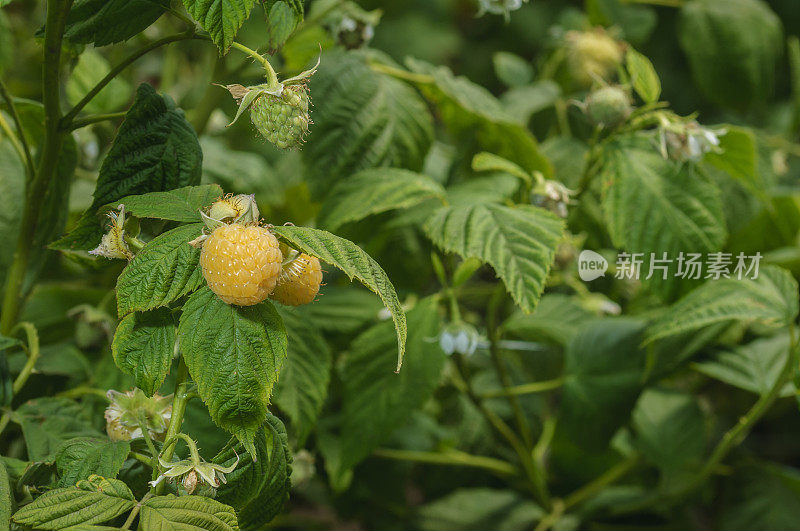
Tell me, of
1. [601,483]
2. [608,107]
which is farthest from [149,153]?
[601,483]

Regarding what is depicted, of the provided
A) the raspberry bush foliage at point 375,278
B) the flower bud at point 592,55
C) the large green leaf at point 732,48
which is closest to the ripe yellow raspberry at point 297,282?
the raspberry bush foliage at point 375,278

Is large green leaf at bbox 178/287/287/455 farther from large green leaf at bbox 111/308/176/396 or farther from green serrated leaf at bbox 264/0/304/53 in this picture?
green serrated leaf at bbox 264/0/304/53

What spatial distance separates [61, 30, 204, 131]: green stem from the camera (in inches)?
14.2

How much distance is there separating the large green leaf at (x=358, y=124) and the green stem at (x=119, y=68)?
218 millimetres

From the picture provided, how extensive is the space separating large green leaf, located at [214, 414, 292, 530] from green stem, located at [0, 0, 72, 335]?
0.19 metres

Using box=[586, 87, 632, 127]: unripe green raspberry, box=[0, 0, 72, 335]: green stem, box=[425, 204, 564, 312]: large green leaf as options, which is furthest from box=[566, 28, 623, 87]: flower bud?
box=[0, 0, 72, 335]: green stem

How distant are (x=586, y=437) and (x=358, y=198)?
307 millimetres

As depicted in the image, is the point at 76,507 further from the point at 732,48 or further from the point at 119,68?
the point at 732,48

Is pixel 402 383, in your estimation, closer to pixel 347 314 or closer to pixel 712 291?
pixel 347 314

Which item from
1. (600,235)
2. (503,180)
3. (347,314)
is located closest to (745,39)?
(600,235)

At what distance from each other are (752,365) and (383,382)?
0.32m

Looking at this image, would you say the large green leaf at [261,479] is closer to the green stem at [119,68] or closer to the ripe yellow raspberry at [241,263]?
the ripe yellow raspberry at [241,263]

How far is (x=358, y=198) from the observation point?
532 mm

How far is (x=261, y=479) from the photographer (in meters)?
0.37
